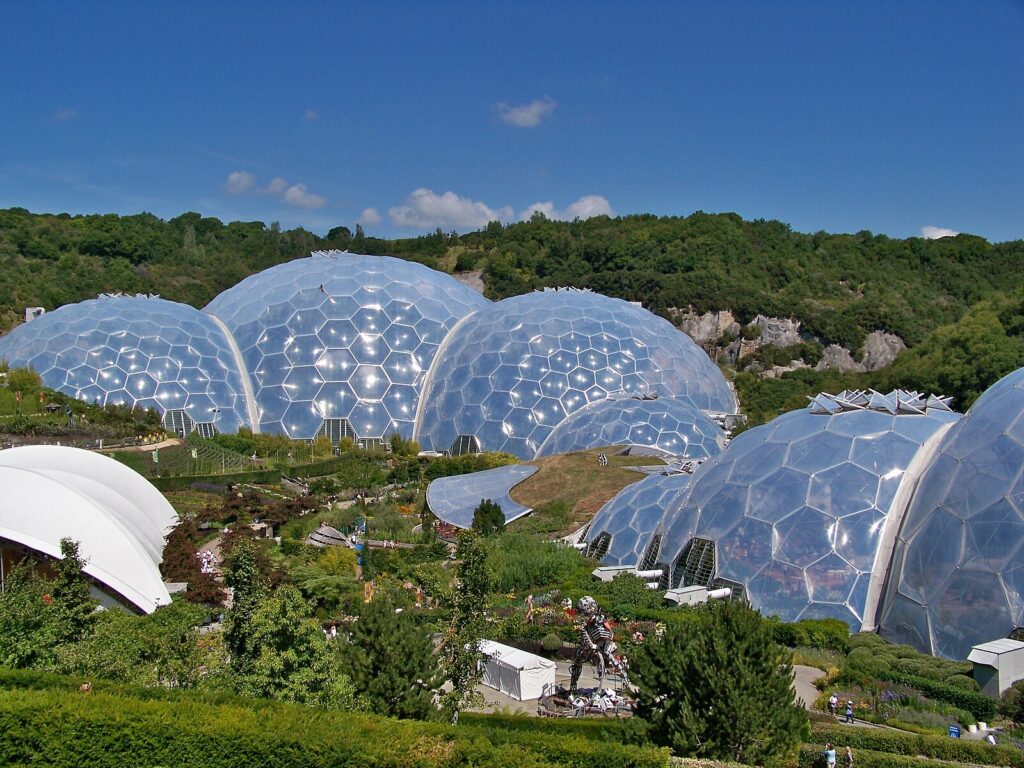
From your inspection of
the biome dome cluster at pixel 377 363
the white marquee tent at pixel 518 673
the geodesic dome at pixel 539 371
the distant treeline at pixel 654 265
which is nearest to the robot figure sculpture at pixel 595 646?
the white marquee tent at pixel 518 673

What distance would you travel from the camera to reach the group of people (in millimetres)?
14023

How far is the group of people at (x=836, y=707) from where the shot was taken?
1402 centimetres

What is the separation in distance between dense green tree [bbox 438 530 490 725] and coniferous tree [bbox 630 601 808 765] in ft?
8.08

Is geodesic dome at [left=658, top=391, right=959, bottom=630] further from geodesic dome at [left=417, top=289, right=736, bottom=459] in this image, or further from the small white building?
geodesic dome at [left=417, top=289, right=736, bottom=459]

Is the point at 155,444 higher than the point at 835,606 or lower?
higher

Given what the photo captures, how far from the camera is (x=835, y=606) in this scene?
18078 mm

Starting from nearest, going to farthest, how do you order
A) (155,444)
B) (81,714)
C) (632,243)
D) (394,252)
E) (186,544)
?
(81,714) < (186,544) < (155,444) < (632,243) < (394,252)

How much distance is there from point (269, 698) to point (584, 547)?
15.0 metres

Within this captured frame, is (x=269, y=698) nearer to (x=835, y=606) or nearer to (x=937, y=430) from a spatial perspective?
(x=835, y=606)

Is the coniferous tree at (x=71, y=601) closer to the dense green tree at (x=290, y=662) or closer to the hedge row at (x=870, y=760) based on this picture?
the dense green tree at (x=290, y=662)

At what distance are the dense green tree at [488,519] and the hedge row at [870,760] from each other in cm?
1537

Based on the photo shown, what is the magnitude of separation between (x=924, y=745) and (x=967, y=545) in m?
5.21

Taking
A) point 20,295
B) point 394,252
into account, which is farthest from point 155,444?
point 394,252

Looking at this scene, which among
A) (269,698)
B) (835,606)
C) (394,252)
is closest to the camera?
(269,698)
